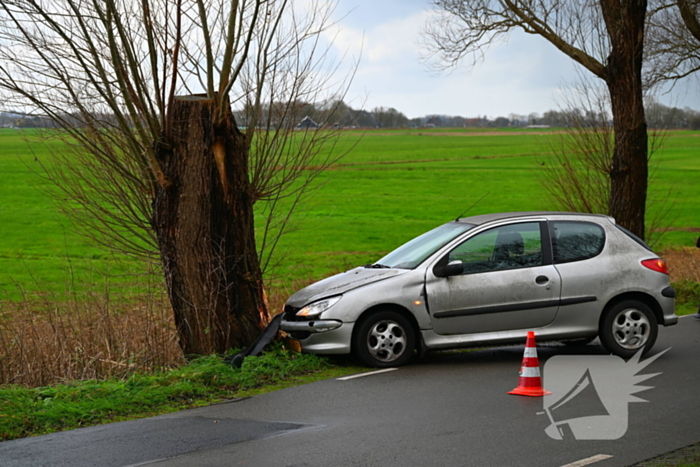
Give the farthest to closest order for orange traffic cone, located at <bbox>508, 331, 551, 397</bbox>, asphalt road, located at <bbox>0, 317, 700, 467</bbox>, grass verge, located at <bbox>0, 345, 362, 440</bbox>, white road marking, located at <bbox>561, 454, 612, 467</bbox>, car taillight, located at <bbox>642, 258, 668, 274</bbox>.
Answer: car taillight, located at <bbox>642, 258, 668, 274</bbox>, orange traffic cone, located at <bbox>508, 331, 551, 397</bbox>, grass verge, located at <bbox>0, 345, 362, 440</bbox>, asphalt road, located at <bbox>0, 317, 700, 467</bbox>, white road marking, located at <bbox>561, 454, 612, 467</bbox>

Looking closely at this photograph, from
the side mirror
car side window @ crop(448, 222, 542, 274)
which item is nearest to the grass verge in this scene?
the side mirror

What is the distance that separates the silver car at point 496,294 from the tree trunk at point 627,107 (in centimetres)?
653

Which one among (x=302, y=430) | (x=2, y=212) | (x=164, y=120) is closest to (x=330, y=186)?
(x=2, y=212)

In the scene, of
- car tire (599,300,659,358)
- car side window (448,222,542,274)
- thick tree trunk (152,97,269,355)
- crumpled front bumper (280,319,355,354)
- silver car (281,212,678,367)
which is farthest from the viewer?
thick tree trunk (152,97,269,355)

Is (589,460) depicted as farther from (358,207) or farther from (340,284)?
(358,207)

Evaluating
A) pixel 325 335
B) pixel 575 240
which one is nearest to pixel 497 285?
pixel 575 240

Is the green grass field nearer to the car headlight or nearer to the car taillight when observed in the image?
the car headlight

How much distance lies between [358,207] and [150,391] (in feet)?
130

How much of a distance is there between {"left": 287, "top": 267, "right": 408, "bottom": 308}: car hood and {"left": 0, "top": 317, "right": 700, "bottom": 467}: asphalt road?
108 cm

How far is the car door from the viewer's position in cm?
948

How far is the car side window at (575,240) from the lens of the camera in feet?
32.7

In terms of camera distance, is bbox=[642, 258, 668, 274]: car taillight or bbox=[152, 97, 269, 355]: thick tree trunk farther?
bbox=[152, 97, 269, 355]: thick tree trunk

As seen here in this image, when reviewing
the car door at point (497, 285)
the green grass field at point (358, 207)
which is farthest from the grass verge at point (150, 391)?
the green grass field at point (358, 207)

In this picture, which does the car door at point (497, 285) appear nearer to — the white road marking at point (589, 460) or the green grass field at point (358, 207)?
the white road marking at point (589, 460)
